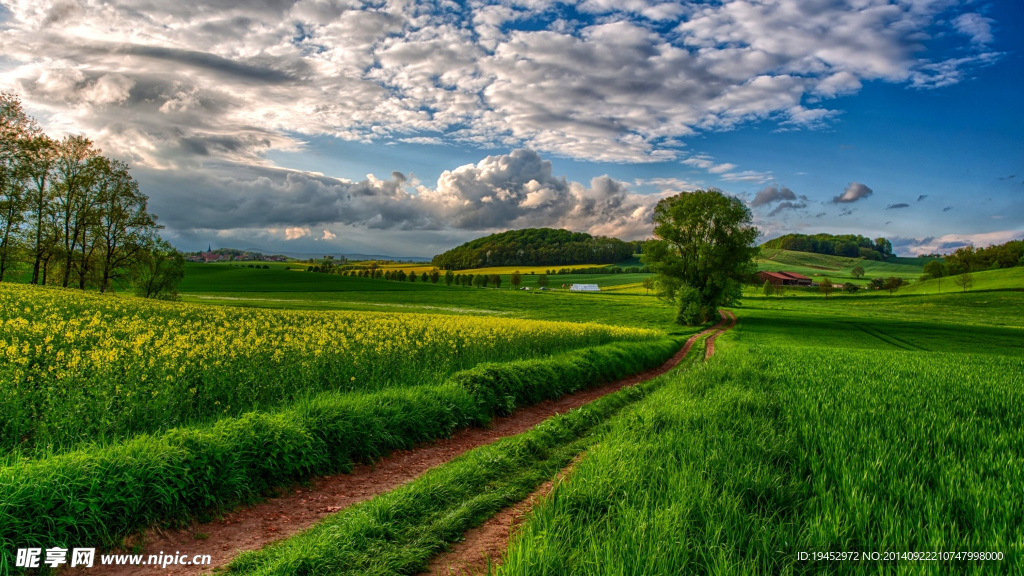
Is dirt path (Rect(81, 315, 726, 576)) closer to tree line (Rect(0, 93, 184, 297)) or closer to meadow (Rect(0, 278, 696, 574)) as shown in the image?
meadow (Rect(0, 278, 696, 574))

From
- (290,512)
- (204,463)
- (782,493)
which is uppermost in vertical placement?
(782,493)

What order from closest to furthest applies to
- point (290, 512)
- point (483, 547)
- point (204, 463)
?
point (483, 547) < point (204, 463) < point (290, 512)

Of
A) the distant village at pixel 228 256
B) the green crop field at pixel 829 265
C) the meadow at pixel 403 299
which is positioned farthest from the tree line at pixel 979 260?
the distant village at pixel 228 256

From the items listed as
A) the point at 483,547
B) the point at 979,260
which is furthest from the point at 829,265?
the point at 483,547

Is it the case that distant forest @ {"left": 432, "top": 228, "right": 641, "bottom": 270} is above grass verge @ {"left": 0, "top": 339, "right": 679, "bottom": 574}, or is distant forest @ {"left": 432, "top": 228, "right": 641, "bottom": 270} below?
above

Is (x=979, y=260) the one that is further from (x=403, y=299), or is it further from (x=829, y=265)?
(x=403, y=299)

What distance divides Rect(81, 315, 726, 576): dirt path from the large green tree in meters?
44.1

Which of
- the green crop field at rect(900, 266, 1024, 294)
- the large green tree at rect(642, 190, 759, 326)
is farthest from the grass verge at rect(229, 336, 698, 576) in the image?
the green crop field at rect(900, 266, 1024, 294)

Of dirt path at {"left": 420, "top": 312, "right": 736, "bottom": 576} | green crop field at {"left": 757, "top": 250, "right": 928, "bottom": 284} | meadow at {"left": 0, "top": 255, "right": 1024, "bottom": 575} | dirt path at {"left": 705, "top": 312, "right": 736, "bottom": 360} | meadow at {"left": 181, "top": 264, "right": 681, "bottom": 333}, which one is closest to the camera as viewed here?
meadow at {"left": 0, "top": 255, "right": 1024, "bottom": 575}

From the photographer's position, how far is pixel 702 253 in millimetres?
49500

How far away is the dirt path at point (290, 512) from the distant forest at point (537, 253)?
155m

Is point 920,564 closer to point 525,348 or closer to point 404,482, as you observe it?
point 404,482

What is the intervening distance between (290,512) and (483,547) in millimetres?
2922

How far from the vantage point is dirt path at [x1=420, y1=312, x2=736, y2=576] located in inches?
183
